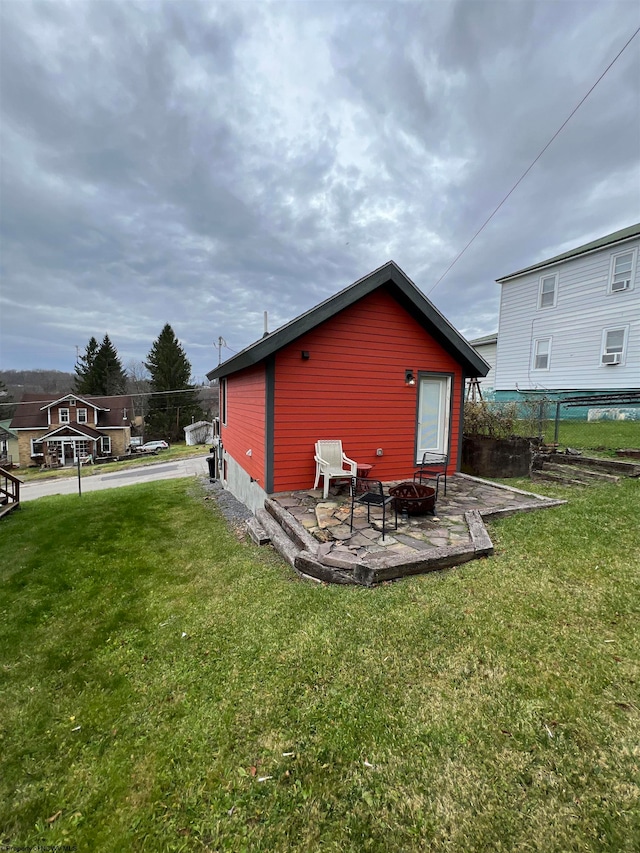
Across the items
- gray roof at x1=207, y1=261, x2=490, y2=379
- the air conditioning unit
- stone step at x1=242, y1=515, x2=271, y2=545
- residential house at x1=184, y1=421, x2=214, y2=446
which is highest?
the air conditioning unit

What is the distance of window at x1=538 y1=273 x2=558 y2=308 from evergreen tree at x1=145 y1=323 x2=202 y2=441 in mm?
31934

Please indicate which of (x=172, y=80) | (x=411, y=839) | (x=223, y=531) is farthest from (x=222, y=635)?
(x=172, y=80)

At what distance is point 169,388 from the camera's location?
120 feet

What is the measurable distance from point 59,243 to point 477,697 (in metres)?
28.0

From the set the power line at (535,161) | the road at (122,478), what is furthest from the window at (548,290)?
the road at (122,478)

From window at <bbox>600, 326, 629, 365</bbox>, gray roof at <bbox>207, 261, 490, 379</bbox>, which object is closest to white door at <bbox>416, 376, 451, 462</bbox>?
gray roof at <bbox>207, 261, 490, 379</bbox>

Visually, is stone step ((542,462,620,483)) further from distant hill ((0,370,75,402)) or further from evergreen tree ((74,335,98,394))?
distant hill ((0,370,75,402))

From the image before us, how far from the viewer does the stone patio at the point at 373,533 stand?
362 cm

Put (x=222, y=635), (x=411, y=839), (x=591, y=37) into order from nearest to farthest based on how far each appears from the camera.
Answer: (x=411, y=839) → (x=222, y=635) → (x=591, y=37)

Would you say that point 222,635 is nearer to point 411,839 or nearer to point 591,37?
point 411,839

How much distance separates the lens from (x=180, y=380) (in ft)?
122

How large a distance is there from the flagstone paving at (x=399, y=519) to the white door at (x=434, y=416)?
1.08 metres

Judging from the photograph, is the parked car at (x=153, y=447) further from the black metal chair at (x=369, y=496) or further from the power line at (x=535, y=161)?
the black metal chair at (x=369, y=496)

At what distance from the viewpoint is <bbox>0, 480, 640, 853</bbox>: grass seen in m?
1.58
